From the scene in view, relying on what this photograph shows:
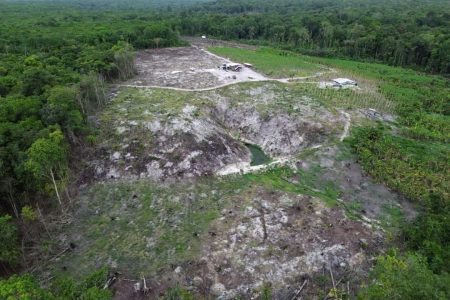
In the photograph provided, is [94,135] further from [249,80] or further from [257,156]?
[249,80]

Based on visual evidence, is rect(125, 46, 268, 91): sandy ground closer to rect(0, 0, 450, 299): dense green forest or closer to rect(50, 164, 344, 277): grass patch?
rect(0, 0, 450, 299): dense green forest

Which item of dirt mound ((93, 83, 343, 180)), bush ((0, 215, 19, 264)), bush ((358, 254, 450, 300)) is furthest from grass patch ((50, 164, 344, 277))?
bush ((358, 254, 450, 300))

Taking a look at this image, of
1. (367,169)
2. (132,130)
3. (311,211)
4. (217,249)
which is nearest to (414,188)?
(367,169)

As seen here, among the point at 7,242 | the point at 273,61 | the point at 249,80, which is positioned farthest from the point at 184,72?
the point at 7,242

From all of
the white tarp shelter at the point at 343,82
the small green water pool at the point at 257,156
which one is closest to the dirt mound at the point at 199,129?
the small green water pool at the point at 257,156

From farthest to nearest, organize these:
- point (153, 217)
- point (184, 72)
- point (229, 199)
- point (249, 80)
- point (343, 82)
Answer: point (184, 72)
point (249, 80)
point (343, 82)
point (229, 199)
point (153, 217)

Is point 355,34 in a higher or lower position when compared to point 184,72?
higher
